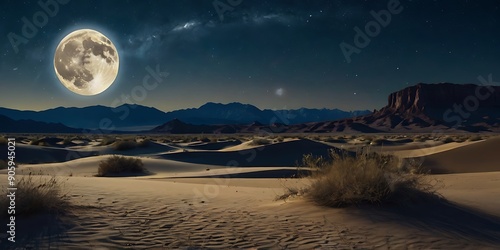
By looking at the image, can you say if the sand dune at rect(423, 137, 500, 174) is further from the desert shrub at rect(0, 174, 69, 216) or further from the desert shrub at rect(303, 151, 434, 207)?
the desert shrub at rect(0, 174, 69, 216)

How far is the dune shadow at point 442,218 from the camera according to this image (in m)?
6.98

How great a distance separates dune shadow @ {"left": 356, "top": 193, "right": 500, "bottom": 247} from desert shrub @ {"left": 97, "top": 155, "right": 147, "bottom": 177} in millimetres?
16877

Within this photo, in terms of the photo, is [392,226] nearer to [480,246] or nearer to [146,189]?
[480,246]

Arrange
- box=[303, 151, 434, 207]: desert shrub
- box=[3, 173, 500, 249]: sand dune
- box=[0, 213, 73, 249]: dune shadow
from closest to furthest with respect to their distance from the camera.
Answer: box=[0, 213, 73, 249]: dune shadow, box=[3, 173, 500, 249]: sand dune, box=[303, 151, 434, 207]: desert shrub

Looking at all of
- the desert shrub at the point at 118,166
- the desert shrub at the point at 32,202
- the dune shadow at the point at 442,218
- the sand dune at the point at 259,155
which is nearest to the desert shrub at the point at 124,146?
the sand dune at the point at 259,155

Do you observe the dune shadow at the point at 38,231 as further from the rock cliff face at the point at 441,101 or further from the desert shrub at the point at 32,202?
the rock cliff face at the point at 441,101

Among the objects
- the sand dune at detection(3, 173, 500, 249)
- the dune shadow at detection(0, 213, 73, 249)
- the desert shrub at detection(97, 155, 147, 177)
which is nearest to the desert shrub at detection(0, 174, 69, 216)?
the dune shadow at detection(0, 213, 73, 249)

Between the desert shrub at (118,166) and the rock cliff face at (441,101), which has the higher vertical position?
the rock cliff face at (441,101)

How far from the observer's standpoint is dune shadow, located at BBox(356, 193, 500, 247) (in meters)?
6.98

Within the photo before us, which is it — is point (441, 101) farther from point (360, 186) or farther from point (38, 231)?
point (38, 231)

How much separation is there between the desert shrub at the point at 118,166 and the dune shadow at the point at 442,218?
16.9 metres

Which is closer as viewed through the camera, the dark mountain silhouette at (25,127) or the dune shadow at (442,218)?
the dune shadow at (442,218)

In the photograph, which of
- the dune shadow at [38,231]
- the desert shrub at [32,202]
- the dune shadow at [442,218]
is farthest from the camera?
the desert shrub at [32,202]

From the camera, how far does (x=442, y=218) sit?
25.6ft
